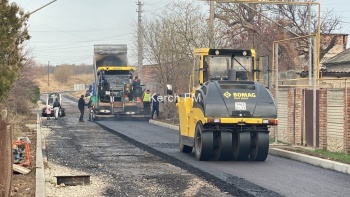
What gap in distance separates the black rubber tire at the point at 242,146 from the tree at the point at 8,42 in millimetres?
6640

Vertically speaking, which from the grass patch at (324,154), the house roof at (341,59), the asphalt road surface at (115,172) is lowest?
the asphalt road surface at (115,172)

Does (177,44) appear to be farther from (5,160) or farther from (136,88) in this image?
(5,160)

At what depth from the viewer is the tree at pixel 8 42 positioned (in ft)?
45.1

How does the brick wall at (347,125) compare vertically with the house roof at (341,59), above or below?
below

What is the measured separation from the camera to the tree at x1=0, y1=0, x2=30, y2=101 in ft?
45.1

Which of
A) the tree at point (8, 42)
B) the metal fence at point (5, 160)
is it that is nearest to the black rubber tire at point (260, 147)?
the tree at point (8, 42)

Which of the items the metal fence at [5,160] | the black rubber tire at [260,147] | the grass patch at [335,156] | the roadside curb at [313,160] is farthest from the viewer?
the black rubber tire at [260,147]

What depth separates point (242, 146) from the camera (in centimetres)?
1903

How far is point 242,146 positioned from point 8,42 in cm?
747

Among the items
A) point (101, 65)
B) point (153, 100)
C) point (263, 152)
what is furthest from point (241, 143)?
point (101, 65)

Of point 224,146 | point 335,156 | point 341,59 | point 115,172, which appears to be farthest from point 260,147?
point 341,59

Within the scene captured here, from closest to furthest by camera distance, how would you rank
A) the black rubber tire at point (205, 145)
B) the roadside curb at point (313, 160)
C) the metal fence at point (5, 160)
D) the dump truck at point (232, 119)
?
the metal fence at point (5, 160)
the roadside curb at point (313, 160)
the dump truck at point (232, 119)
the black rubber tire at point (205, 145)

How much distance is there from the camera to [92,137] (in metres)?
28.8

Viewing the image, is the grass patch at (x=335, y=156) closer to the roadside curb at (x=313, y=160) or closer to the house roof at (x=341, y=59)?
the roadside curb at (x=313, y=160)
